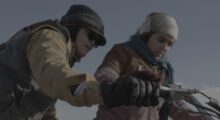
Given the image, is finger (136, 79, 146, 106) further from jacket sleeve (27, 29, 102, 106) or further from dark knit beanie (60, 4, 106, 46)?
dark knit beanie (60, 4, 106, 46)

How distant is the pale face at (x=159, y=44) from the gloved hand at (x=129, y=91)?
9.38ft

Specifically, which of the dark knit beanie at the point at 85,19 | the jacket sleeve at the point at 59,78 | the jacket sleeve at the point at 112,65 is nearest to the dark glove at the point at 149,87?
the jacket sleeve at the point at 59,78

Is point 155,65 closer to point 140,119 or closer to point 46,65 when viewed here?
point 140,119

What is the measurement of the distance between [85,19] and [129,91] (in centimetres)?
186

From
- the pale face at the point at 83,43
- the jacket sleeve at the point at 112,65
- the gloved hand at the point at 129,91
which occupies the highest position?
the gloved hand at the point at 129,91

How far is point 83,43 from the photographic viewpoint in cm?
390

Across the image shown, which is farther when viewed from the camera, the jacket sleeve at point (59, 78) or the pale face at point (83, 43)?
the pale face at point (83, 43)

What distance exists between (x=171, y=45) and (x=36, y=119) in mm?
2165

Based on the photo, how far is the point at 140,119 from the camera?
499 cm

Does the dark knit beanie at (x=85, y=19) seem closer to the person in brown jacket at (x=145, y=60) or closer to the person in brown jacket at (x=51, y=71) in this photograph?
the person in brown jacket at (x=51, y=71)

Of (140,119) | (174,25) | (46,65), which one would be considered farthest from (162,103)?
(46,65)

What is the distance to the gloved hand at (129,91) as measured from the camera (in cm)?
231

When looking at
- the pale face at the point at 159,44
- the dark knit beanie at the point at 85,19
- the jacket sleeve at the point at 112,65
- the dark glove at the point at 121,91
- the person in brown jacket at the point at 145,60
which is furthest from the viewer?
the pale face at the point at 159,44

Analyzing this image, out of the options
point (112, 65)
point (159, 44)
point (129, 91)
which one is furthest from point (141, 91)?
point (159, 44)
